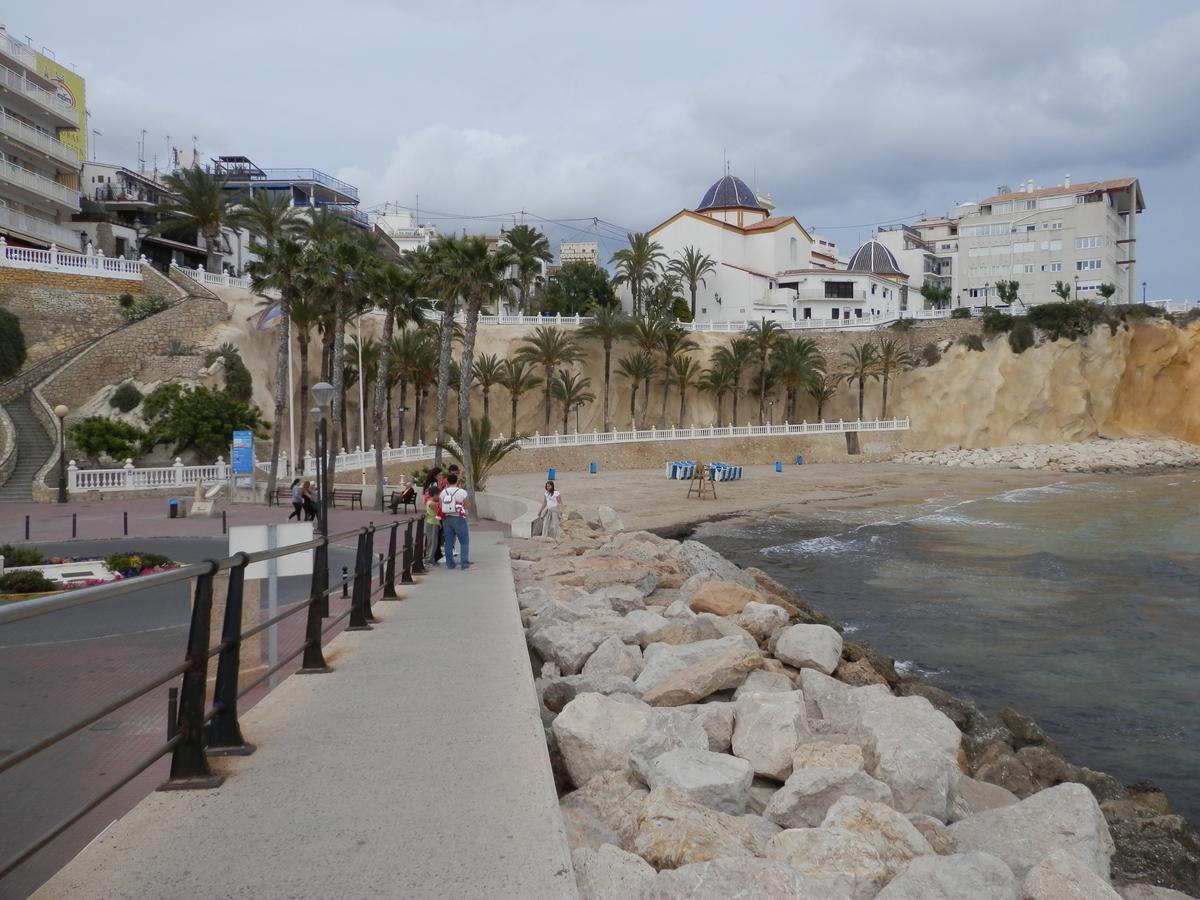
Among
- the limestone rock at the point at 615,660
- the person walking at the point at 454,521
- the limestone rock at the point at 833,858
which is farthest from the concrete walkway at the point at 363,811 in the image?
the person walking at the point at 454,521

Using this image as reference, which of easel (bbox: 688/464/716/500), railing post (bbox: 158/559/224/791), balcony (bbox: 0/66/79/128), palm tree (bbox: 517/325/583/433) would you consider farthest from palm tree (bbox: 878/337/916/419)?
railing post (bbox: 158/559/224/791)

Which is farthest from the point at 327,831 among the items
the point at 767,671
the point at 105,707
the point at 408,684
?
the point at 767,671

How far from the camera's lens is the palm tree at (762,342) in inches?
2557

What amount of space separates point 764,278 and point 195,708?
8167 cm

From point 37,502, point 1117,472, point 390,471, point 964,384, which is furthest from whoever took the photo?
point 964,384

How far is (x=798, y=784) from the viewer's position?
18.0 feet

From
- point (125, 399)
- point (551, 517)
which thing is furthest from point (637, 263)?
point (551, 517)

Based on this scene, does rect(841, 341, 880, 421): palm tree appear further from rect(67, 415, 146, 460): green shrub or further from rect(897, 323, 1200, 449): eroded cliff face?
rect(67, 415, 146, 460): green shrub

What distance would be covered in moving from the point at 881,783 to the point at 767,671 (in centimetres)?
331

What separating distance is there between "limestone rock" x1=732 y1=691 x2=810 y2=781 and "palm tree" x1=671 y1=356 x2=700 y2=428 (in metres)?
57.9

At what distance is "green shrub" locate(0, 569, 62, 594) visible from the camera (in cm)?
1252

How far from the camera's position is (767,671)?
8.91 metres

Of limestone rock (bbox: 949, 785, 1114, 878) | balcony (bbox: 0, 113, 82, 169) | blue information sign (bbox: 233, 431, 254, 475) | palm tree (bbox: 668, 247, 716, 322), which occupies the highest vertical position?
balcony (bbox: 0, 113, 82, 169)

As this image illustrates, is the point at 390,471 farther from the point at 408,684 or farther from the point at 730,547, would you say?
the point at 408,684
